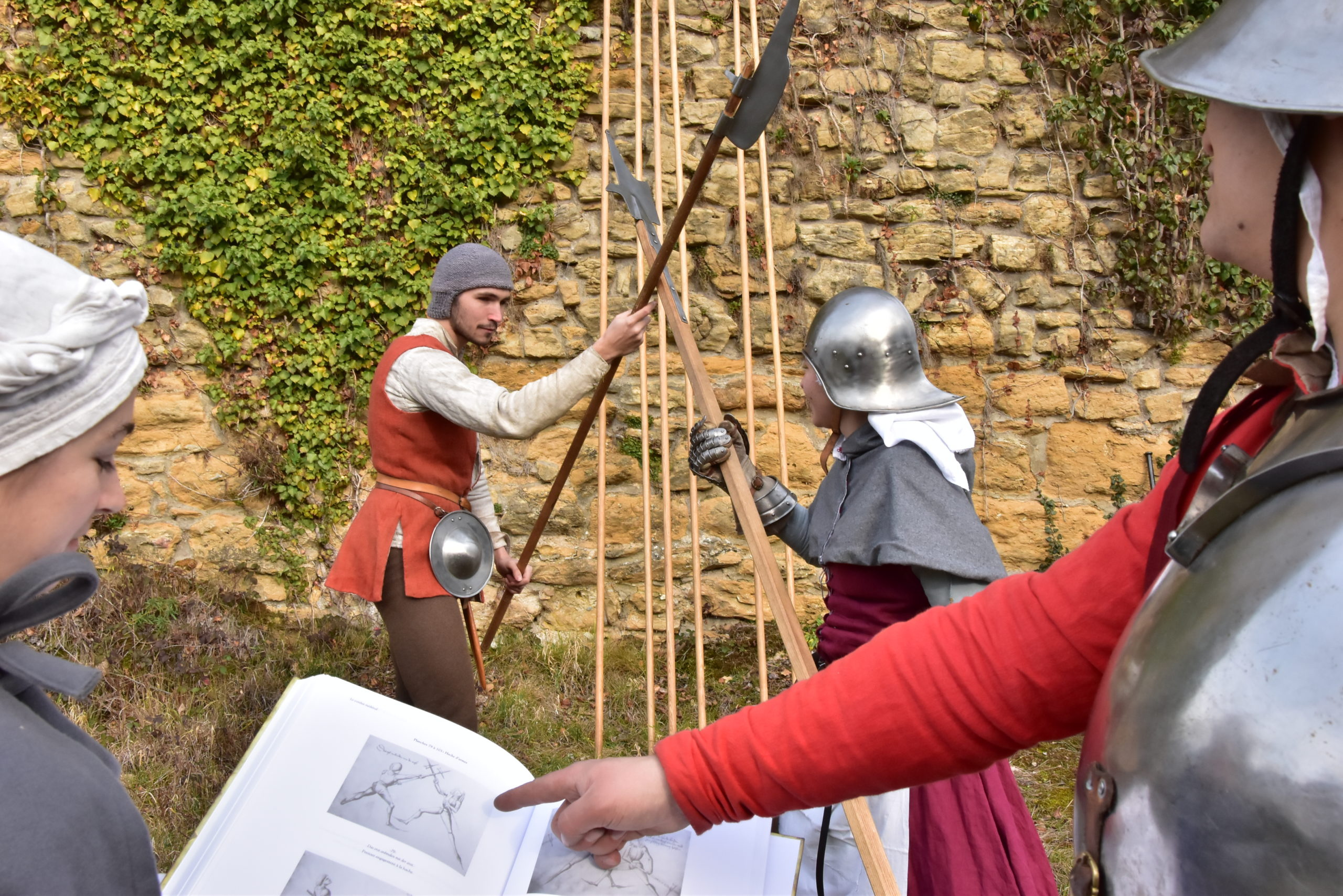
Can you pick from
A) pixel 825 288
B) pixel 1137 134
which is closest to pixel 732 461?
pixel 825 288

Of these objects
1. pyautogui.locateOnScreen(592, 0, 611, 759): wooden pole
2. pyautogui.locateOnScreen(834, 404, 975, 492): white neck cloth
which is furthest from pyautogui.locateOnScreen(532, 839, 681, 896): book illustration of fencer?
pyautogui.locateOnScreen(592, 0, 611, 759): wooden pole

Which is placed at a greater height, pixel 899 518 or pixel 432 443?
pixel 899 518

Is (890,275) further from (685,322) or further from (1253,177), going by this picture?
(1253,177)

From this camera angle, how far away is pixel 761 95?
1.98 meters

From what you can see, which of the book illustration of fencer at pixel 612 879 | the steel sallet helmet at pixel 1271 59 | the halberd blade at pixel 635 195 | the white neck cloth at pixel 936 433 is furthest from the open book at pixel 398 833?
the halberd blade at pixel 635 195

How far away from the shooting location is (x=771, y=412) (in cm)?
389

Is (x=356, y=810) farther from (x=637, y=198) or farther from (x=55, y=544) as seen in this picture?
(x=637, y=198)

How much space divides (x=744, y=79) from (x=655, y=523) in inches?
87.4

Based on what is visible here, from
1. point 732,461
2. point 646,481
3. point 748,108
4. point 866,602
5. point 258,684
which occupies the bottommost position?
point 258,684

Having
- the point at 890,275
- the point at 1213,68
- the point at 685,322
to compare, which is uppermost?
the point at 1213,68

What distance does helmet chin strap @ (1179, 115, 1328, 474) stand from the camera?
2.19ft

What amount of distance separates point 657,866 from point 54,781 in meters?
0.64

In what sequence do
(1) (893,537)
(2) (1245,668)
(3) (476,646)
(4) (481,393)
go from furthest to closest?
1. (3) (476,646)
2. (4) (481,393)
3. (1) (893,537)
4. (2) (1245,668)

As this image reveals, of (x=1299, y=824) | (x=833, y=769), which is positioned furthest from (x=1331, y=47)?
(x=833, y=769)
